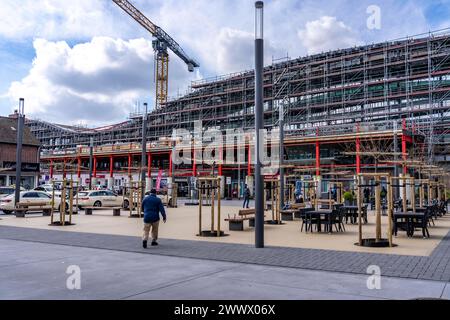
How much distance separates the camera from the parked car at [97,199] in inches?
1103

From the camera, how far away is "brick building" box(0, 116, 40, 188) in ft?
164

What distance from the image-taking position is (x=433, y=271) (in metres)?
7.65

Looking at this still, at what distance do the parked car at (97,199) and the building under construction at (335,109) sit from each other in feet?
38.6

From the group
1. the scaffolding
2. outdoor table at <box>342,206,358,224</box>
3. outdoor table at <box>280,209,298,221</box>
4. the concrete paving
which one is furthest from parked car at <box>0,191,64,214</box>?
the scaffolding

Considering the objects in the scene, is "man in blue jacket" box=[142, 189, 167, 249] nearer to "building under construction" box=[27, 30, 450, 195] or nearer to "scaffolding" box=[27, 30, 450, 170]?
"building under construction" box=[27, 30, 450, 195]

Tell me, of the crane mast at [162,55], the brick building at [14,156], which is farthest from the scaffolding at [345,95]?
the brick building at [14,156]

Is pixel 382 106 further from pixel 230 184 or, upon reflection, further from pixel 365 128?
pixel 230 184

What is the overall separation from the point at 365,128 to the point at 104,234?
35338mm

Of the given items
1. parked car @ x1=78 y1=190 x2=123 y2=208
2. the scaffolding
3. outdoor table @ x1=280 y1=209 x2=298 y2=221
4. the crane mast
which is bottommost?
outdoor table @ x1=280 y1=209 x2=298 y2=221

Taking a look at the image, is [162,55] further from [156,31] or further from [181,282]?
[181,282]

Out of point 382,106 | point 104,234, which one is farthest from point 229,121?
point 104,234

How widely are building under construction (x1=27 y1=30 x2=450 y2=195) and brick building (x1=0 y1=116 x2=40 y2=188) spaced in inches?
201

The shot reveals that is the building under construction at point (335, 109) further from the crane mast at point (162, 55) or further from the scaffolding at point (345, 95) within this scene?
the crane mast at point (162, 55)

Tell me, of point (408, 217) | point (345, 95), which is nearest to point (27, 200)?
point (408, 217)
